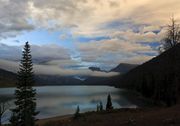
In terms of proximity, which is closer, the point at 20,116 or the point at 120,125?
the point at 120,125

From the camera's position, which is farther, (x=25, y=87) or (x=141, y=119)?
(x=25, y=87)

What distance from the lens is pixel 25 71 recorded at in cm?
5381

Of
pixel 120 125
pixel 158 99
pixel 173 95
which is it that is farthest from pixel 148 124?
pixel 158 99

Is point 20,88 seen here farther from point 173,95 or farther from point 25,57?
point 173,95

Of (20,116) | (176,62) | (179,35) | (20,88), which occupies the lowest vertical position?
(20,116)

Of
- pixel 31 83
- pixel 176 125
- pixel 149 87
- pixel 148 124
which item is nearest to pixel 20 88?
pixel 31 83

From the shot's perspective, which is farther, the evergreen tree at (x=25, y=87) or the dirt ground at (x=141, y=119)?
the evergreen tree at (x=25, y=87)

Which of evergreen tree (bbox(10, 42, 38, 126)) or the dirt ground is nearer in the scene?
the dirt ground

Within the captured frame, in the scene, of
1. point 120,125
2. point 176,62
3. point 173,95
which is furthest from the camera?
point 173,95

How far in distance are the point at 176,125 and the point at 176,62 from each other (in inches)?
1546

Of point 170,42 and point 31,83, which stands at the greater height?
point 170,42

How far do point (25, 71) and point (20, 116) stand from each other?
25.3 ft

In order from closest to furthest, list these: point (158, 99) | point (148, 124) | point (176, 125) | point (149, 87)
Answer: point (176, 125) < point (148, 124) < point (158, 99) < point (149, 87)

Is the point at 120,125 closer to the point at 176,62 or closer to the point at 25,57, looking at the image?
the point at 25,57
